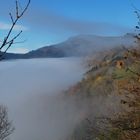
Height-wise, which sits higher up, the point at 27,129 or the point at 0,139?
the point at 0,139

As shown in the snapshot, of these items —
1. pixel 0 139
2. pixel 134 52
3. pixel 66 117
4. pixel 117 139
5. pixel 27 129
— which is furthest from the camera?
pixel 27 129

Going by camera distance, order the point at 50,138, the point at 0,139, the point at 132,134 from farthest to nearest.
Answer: the point at 50,138 < the point at 0,139 < the point at 132,134

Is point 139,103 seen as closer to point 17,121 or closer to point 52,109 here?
point 52,109

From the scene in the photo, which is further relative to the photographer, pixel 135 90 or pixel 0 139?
pixel 0 139

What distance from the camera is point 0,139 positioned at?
1896 inches

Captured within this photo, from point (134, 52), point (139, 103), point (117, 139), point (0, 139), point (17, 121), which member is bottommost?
point (17, 121)

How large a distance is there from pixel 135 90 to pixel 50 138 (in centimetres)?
9309

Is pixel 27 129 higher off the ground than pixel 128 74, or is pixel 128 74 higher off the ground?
pixel 128 74

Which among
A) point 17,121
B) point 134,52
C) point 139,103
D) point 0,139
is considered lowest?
point 17,121

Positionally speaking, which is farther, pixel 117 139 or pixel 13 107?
pixel 13 107

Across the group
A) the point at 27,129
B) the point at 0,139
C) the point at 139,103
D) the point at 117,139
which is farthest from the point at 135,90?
the point at 27,129

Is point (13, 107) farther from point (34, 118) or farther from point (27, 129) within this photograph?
point (27, 129)

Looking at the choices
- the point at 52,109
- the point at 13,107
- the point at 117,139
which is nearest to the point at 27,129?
the point at 52,109

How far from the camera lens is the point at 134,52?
41.4ft
